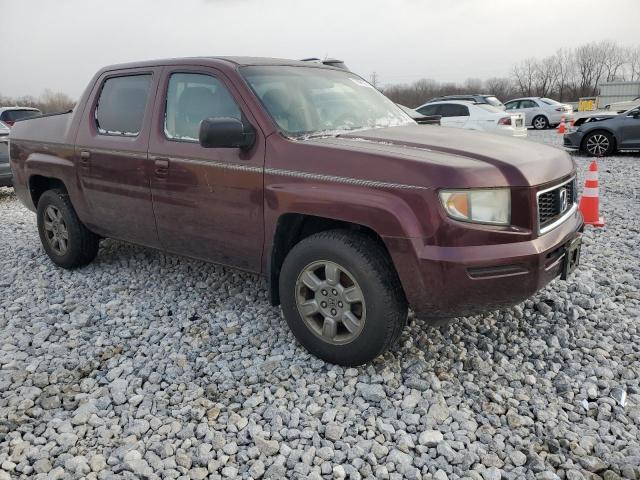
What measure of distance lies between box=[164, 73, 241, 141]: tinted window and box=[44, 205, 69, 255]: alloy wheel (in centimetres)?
186

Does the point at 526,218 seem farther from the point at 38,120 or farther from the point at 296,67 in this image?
the point at 38,120

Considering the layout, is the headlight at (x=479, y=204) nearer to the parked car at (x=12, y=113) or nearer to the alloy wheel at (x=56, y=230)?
the alloy wheel at (x=56, y=230)

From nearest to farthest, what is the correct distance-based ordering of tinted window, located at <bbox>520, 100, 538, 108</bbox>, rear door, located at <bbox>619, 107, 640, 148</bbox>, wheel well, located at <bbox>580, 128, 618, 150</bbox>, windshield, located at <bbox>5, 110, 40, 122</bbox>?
rear door, located at <bbox>619, 107, 640, 148</bbox> → wheel well, located at <bbox>580, 128, 618, 150</bbox> → windshield, located at <bbox>5, 110, 40, 122</bbox> → tinted window, located at <bbox>520, 100, 538, 108</bbox>

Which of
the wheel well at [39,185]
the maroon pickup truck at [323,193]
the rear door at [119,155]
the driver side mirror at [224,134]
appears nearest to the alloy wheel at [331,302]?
the maroon pickup truck at [323,193]

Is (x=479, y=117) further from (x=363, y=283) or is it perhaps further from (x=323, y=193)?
(x=363, y=283)

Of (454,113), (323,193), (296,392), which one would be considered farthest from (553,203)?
(454,113)

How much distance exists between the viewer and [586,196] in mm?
6160

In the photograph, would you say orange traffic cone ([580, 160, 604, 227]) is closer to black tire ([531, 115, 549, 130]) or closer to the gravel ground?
the gravel ground

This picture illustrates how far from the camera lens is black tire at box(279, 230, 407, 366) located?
9.41ft

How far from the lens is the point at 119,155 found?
4.05 metres

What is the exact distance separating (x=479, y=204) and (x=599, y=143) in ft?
37.9

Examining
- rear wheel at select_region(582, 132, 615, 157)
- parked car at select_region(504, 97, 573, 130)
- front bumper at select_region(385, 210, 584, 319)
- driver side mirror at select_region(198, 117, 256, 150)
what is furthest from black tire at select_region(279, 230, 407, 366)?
parked car at select_region(504, 97, 573, 130)

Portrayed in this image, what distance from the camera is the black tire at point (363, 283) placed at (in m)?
2.87

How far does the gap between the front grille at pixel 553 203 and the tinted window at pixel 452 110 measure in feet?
38.5
